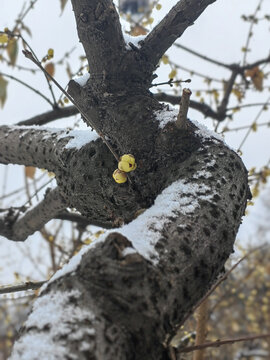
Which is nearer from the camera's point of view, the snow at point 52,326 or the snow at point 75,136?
the snow at point 52,326

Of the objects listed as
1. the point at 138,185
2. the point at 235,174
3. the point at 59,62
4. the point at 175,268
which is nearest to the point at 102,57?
the point at 138,185

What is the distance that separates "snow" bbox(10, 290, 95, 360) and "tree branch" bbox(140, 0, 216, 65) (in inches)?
30.8

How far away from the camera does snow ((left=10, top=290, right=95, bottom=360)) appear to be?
14.9 inches

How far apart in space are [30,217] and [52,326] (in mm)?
1120

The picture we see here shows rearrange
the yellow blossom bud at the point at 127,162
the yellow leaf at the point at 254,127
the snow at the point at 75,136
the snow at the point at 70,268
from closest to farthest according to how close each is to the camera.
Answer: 1. the snow at the point at 70,268
2. the yellow blossom bud at the point at 127,162
3. the snow at the point at 75,136
4. the yellow leaf at the point at 254,127

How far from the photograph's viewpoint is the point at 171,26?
0.95m

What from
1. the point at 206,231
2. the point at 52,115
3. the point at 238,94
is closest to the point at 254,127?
the point at 238,94

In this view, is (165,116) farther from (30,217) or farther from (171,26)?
(30,217)

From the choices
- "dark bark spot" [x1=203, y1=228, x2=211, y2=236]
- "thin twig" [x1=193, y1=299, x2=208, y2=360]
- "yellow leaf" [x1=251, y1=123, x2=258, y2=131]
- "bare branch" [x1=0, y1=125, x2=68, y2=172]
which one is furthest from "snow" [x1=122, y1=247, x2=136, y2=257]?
"yellow leaf" [x1=251, y1=123, x2=258, y2=131]

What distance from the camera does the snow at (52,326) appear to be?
379 mm

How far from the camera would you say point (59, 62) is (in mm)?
2156

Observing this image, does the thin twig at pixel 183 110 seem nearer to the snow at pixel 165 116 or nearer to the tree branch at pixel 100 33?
the snow at pixel 165 116

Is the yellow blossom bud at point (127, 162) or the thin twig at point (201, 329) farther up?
the thin twig at point (201, 329)

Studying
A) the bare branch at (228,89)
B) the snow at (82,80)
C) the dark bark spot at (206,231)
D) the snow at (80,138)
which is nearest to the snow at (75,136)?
the snow at (80,138)
